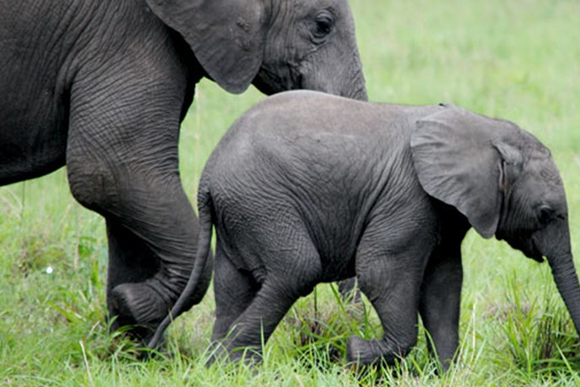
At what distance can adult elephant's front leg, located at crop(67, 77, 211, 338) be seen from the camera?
19.4 feet

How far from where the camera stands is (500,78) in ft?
40.7

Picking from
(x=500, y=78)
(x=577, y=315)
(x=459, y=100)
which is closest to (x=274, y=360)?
(x=577, y=315)

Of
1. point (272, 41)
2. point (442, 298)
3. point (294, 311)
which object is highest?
point (272, 41)

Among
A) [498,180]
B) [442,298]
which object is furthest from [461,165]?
[442,298]

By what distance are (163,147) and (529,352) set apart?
5.83ft

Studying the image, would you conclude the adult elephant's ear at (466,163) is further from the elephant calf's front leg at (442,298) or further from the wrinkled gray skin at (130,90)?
the wrinkled gray skin at (130,90)

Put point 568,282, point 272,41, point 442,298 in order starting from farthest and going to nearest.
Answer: point 272,41 < point 442,298 < point 568,282

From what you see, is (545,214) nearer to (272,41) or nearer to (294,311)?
(294,311)

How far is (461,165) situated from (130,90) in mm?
1456

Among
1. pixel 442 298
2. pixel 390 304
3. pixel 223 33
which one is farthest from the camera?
pixel 223 33

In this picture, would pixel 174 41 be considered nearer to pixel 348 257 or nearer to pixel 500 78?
pixel 348 257

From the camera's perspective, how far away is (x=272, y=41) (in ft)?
20.5

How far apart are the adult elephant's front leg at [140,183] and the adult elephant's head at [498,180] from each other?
44.9 inches

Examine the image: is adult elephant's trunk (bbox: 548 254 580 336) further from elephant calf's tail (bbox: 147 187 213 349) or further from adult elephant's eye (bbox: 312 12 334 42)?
adult elephant's eye (bbox: 312 12 334 42)
